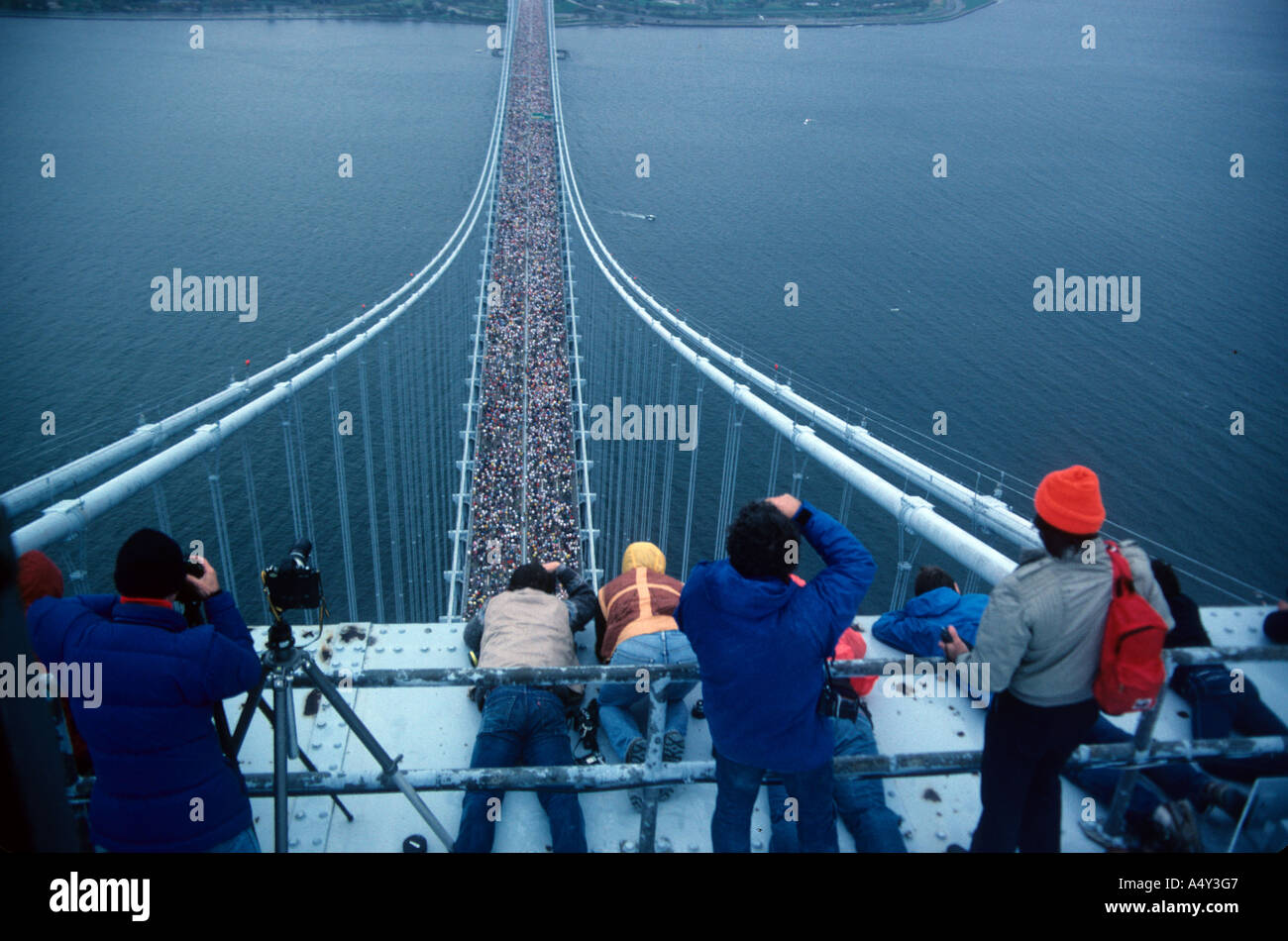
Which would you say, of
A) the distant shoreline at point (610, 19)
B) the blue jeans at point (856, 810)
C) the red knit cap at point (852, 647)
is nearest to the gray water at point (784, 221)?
the distant shoreline at point (610, 19)

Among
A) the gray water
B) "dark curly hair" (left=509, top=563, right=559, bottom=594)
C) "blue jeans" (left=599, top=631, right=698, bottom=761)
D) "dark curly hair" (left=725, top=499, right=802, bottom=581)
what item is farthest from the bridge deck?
the gray water

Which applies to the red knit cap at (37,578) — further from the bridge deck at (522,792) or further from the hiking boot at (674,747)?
the hiking boot at (674,747)

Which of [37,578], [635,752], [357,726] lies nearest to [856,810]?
[635,752]

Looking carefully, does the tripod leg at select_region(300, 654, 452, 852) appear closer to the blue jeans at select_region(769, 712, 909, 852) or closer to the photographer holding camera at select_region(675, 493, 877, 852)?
the photographer holding camera at select_region(675, 493, 877, 852)

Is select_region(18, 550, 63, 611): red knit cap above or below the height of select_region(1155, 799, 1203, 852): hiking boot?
above

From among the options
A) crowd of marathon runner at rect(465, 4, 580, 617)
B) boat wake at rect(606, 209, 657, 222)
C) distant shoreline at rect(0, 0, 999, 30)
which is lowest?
crowd of marathon runner at rect(465, 4, 580, 617)
